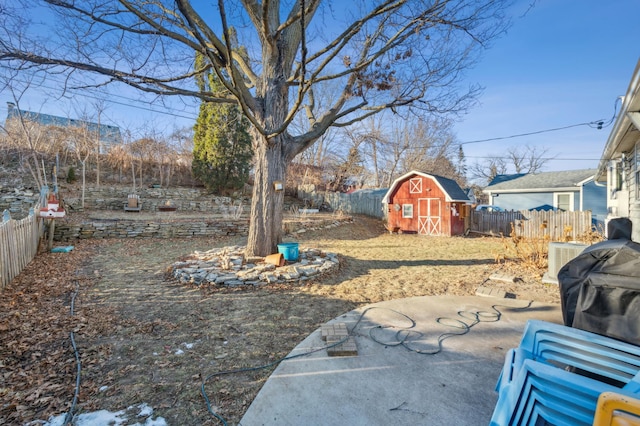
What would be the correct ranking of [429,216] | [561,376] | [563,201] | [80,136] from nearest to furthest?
1. [561,376]
2. [429,216]
3. [80,136]
4. [563,201]

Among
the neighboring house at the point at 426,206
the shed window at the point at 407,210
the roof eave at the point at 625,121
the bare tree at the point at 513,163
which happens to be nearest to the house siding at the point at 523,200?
the neighboring house at the point at 426,206

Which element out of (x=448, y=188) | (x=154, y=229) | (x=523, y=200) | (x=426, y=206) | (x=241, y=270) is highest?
(x=448, y=188)

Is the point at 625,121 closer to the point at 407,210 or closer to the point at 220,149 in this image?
the point at 407,210

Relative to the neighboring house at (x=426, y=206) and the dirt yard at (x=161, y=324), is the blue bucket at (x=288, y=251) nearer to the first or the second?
the dirt yard at (x=161, y=324)

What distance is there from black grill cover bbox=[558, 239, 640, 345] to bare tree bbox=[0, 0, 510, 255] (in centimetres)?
420

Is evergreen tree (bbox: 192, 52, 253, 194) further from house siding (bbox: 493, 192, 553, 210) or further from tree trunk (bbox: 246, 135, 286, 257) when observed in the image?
house siding (bbox: 493, 192, 553, 210)

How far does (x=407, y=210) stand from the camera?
14344mm

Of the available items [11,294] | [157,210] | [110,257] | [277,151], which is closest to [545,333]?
[277,151]

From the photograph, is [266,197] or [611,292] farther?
[266,197]

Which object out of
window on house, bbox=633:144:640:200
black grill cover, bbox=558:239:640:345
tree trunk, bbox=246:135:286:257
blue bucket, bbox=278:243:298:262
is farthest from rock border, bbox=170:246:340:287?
window on house, bbox=633:144:640:200

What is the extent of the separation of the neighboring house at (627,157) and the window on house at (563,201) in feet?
27.9

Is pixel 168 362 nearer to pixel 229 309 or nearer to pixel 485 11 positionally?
pixel 229 309

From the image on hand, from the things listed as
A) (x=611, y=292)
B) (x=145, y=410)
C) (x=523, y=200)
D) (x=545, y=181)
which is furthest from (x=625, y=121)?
(x=545, y=181)

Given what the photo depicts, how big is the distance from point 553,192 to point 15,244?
70.2 feet
